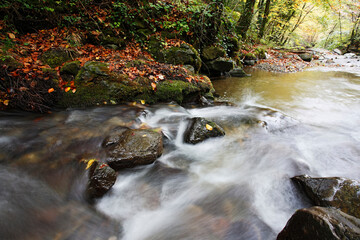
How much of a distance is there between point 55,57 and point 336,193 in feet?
21.7

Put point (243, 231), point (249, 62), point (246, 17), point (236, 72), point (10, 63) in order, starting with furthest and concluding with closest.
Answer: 1. point (249, 62)
2. point (246, 17)
3. point (236, 72)
4. point (10, 63)
5. point (243, 231)

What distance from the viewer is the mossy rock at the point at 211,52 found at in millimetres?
8055

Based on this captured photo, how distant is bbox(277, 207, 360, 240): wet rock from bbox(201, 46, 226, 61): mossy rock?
744 centimetres

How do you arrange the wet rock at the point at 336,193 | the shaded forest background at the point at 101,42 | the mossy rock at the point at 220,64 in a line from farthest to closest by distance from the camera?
the mossy rock at the point at 220,64, the shaded forest background at the point at 101,42, the wet rock at the point at 336,193

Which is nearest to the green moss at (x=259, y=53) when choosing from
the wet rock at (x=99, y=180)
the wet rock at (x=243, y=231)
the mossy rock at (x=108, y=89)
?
the mossy rock at (x=108, y=89)

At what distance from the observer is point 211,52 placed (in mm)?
8109

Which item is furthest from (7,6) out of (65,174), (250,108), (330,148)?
(330,148)

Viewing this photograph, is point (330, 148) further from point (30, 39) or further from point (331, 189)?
point (30, 39)

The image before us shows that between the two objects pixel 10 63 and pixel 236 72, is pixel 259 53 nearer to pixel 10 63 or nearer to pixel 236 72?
pixel 236 72

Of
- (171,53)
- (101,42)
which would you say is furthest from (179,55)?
(101,42)

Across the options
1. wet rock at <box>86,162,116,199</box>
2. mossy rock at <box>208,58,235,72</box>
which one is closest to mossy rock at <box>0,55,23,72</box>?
wet rock at <box>86,162,116,199</box>

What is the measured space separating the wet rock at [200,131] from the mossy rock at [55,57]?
4080 mm

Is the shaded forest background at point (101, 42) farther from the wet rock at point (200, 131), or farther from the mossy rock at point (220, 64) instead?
the wet rock at point (200, 131)

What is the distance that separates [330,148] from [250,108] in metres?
2.24
